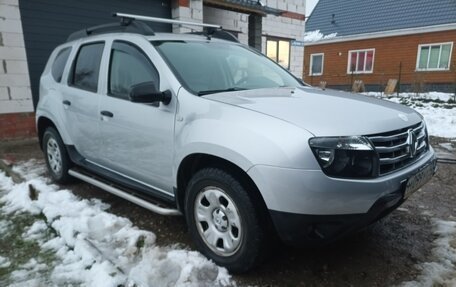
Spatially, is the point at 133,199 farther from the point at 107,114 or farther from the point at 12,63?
the point at 12,63

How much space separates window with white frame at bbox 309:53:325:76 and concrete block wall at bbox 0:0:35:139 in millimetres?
20509

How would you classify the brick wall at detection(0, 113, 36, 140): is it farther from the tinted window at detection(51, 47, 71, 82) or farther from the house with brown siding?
the house with brown siding

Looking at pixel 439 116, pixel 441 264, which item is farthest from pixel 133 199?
pixel 439 116

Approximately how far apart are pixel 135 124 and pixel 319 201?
173cm

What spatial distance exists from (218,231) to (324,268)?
2.81 feet

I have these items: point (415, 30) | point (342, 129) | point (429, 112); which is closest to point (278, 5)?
point (429, 112)

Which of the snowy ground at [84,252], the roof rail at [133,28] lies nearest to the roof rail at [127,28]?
the roof rail at [133,28]

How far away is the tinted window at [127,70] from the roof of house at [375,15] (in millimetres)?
20315

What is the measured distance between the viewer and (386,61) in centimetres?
2078

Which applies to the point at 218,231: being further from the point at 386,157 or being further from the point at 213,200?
the point at 386,157

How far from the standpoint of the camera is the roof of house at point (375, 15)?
19.2 m

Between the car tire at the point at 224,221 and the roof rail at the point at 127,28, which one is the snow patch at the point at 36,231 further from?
the roof rail at the point at 127,28

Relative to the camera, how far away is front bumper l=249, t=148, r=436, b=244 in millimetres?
2021

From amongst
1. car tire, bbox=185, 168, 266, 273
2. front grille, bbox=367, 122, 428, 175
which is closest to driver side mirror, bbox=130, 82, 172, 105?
car tire, bbox=185, 168, 266, 273
